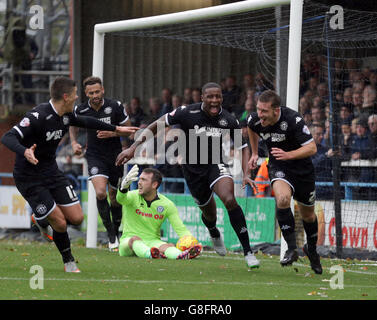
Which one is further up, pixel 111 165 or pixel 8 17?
pixel 8 17

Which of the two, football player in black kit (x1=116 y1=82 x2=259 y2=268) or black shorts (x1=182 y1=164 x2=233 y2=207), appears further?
black shorts (x1=182 y1=164 x2=233 y2=207)

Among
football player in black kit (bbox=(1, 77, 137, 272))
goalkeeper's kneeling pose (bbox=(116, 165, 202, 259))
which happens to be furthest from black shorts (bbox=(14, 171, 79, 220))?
goalkeeper's kneeling pose (bbox=(116, 165, 202, 259))

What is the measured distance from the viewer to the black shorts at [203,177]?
32.8ft

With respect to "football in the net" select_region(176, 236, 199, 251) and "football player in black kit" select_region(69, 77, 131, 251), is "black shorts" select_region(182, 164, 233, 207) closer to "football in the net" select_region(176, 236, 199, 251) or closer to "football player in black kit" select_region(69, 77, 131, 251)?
"football in the net" select_region(176, 236, 199, 251)

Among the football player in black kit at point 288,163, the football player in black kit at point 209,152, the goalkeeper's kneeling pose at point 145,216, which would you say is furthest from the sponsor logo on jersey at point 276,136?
the goalkeeper's kneeling pose at point 145,216

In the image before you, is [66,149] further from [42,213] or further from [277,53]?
[42,213]

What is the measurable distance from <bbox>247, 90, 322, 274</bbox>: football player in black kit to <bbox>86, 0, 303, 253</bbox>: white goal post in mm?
1644

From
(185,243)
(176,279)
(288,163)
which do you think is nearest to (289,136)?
(288,163)

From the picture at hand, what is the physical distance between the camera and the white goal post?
10883 millimetres

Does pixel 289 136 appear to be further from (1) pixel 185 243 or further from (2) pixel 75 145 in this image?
(2) pixel 75 145

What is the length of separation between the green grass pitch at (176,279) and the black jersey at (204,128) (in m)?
1.41
